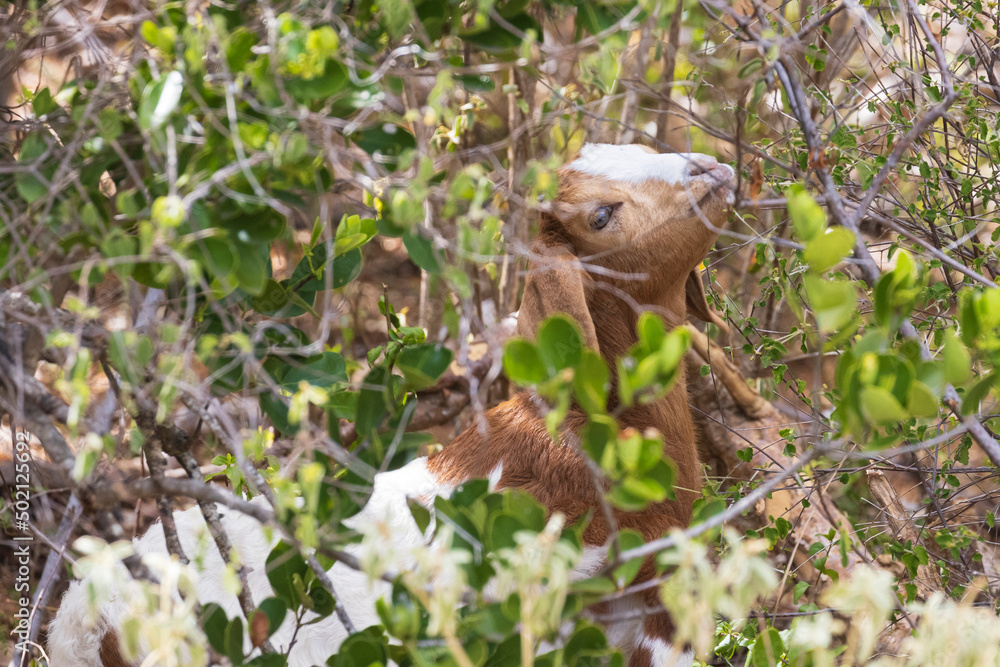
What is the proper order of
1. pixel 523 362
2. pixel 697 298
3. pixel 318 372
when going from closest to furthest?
pixel 523 362 → pixel 318 372 → pixel 697 298

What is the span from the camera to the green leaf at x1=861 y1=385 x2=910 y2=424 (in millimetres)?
1270

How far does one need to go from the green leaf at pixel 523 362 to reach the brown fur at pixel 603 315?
1.14 meters

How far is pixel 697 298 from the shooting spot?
3256 mm

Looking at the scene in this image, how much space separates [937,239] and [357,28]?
6.92 ft

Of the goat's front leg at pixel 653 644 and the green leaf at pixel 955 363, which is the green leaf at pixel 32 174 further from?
the goat's front leg at pixel 653 644

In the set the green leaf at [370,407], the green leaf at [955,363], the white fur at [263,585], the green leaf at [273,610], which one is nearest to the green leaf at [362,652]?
the green leaf at [273,610]

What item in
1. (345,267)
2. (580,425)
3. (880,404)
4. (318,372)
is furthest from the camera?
(580,425)

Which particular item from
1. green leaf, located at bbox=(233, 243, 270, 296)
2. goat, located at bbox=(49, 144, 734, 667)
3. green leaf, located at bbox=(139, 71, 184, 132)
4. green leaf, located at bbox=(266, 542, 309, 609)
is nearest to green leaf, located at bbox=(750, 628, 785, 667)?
goat, located at bbox=(49, 144, 734, 667)

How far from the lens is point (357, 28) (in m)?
1.77

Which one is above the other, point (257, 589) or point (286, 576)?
point (286, 576)

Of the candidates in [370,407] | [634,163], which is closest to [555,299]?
[634,163]

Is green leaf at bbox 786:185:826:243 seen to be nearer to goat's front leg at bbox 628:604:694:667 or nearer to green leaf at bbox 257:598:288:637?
green leaf at bbox 257:598:288:637

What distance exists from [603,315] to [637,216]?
343mm

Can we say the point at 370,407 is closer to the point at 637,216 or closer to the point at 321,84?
the point at 321,84
